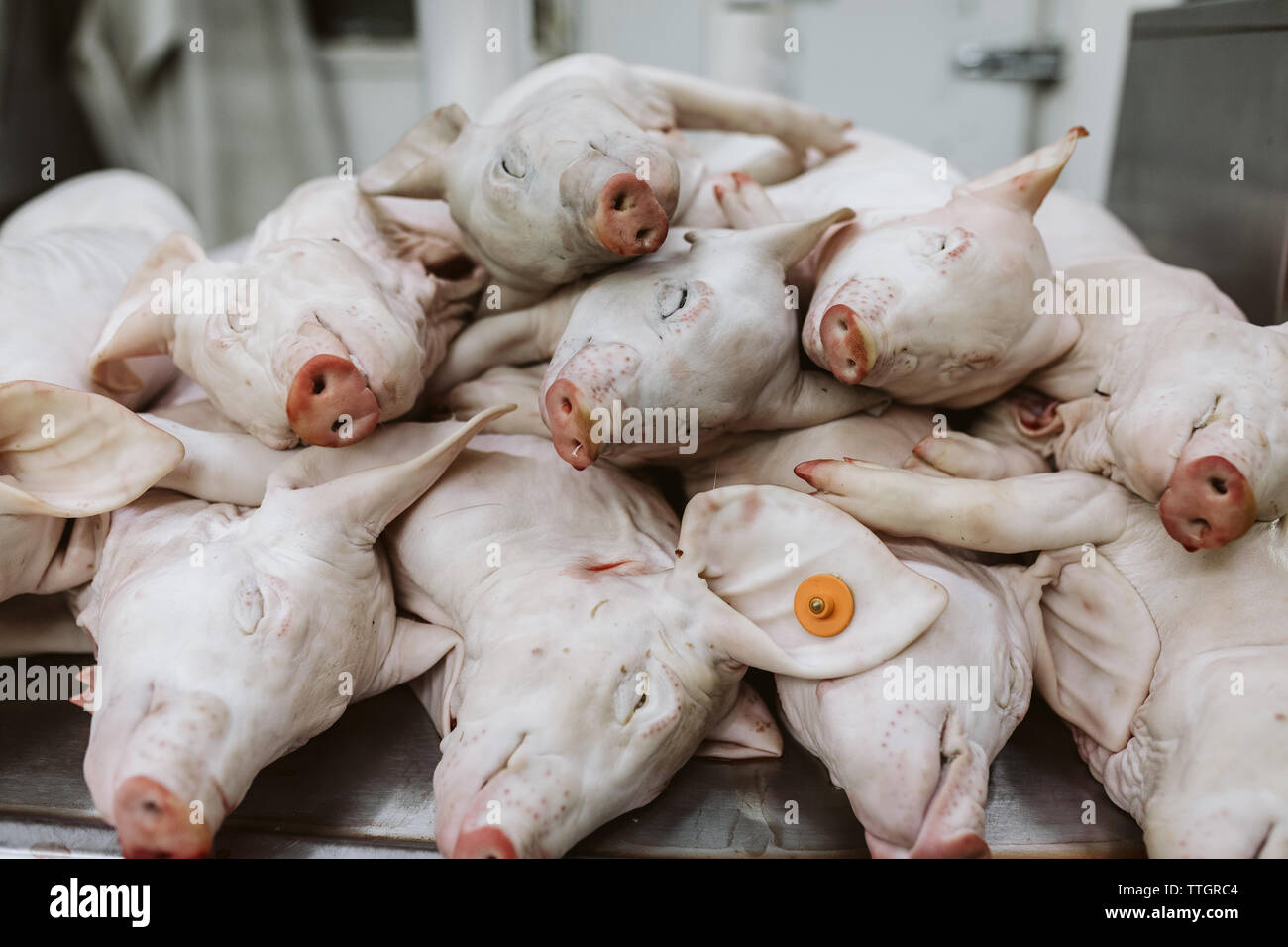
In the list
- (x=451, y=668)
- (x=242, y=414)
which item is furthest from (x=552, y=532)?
(x=242, y=414)

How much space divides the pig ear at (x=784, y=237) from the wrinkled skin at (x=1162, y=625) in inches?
10.4

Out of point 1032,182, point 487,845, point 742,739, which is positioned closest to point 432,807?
point 487,845

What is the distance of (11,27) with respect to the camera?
2.49 metres

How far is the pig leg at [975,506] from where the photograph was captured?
1.08 metres

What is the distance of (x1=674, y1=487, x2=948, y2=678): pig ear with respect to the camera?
1006mm

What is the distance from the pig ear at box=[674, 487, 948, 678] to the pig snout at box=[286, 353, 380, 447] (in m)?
0.35

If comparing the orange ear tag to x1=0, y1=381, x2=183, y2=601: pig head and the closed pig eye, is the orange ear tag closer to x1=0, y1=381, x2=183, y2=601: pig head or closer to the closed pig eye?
the closed pig eye

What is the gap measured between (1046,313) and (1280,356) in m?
0.24

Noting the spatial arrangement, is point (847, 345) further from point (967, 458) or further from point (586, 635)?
point (586, 635)

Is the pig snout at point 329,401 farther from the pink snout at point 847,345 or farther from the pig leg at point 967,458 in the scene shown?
the pig leg at point 967,458

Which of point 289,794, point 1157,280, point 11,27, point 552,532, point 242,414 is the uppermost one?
point 11,27

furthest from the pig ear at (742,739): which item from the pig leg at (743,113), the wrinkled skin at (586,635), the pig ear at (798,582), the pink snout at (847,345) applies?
the pig leg at (743,113)

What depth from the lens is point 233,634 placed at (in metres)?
0.99

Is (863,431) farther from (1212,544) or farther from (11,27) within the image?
(11,27)
